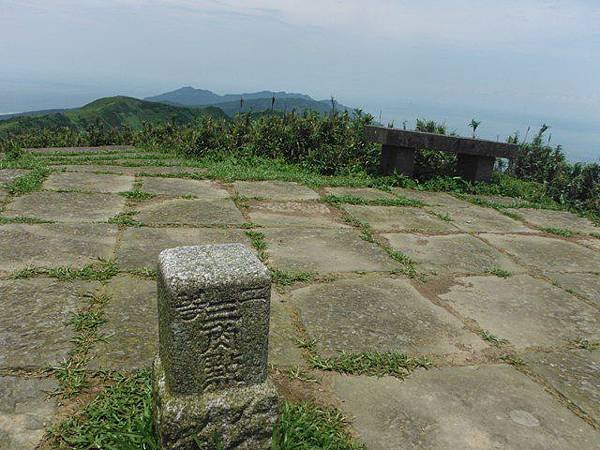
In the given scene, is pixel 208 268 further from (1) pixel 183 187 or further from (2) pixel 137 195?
(1) pixel 183 187

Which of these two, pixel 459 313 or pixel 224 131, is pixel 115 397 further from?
pixel 224 131

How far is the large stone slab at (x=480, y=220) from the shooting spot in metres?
5.66

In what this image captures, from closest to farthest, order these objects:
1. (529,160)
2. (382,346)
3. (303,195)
A: 1. (382,346)
2. (303,195)
3. (529,160)

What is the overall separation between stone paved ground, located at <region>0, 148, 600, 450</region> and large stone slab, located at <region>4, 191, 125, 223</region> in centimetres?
3

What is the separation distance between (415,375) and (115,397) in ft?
5.08

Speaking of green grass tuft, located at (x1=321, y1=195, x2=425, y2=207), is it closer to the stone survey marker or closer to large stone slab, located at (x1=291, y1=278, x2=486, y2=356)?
large stone slab, located at (x1=291, y1=278, x2=486, y2=356)

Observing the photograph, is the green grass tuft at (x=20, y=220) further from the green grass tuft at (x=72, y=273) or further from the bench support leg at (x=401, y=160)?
the bench support leg at (x=401, y=160)

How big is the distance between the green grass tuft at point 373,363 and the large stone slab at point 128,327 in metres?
0.93

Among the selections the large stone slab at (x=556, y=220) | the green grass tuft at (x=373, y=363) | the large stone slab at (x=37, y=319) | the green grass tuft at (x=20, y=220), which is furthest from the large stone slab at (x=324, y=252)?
the large stone slab at (x=556, y=220)

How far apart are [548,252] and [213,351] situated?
4.35 m

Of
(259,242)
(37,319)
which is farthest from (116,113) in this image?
(37,319)

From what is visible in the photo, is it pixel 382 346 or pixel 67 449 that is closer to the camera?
pixel 67 449

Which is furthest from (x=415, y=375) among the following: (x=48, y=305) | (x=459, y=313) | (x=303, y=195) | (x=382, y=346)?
(x=303, y=195)

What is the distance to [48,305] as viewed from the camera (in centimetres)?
297
